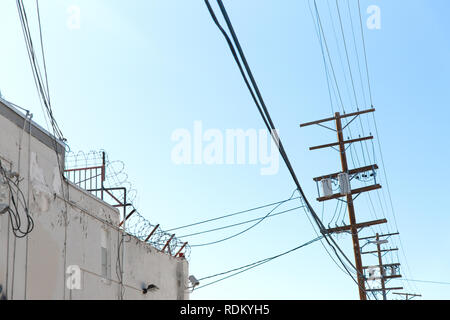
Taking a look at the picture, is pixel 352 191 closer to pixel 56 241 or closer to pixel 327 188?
pixel 327 188

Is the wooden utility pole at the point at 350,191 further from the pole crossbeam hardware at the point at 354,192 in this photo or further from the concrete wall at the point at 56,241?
the concrete wall at the point at 56,241

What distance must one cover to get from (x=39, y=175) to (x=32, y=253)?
5.76 ft

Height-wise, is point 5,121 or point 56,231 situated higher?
point 5,121

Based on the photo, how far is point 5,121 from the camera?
1293cm

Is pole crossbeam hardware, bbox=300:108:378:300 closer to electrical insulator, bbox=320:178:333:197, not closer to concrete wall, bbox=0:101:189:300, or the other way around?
electrical insulator, bbox=320:178:333:197

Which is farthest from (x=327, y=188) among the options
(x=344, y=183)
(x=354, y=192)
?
(x=354, y=192)

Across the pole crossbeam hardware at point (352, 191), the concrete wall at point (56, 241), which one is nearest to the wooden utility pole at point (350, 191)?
the pole crossbeam hardware at point (352, 191)

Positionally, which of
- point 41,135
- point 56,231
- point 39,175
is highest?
point 41,135

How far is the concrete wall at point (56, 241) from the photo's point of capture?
12.8 m

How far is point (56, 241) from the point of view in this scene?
1435cm

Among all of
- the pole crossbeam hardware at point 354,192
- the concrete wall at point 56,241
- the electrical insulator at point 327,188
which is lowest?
the concrete wall at point 56,241

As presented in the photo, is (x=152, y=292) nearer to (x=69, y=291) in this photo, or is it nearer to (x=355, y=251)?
(x=69, y=291)
